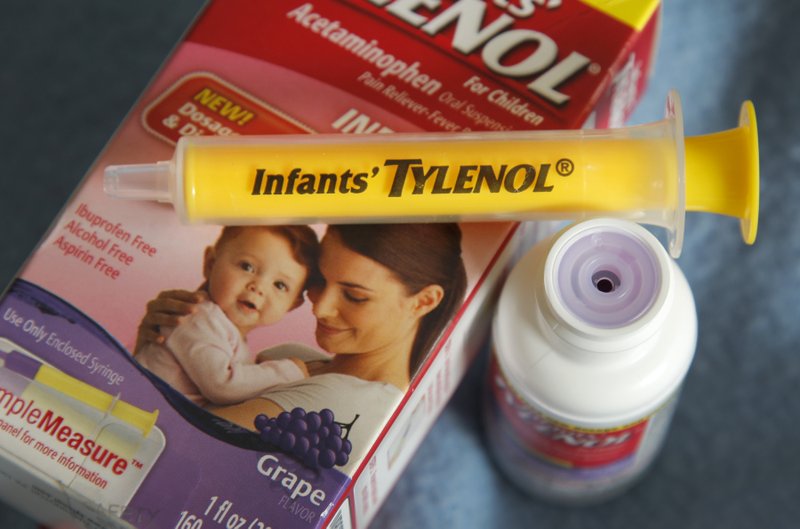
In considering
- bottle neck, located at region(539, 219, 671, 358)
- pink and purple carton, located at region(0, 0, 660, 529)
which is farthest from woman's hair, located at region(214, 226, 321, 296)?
bottle neck, located at region(539, 219, 671, 358)

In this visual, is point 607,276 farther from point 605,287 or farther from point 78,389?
point 78,389

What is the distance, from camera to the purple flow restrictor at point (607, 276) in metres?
0.43

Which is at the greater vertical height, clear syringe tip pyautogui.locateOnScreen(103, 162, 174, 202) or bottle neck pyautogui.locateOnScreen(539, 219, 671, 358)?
bottle neck pyautogui.locateOnScreen(539, 219, 671, 358)

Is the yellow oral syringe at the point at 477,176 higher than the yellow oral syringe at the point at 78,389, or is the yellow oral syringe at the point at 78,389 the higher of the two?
the yellow oral syringe at the point at 477,176

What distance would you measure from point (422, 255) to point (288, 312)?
7cm

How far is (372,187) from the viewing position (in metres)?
0.45

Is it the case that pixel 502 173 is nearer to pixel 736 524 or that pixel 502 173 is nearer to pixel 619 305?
pixel 619 305

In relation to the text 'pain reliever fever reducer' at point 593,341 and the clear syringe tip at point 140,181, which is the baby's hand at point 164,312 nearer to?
the clear syringe tip at point 140,181

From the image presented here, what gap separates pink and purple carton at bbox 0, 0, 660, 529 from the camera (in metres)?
0.44

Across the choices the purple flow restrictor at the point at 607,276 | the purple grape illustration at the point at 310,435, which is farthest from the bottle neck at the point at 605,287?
the purple grape illustration at the point at 310,435

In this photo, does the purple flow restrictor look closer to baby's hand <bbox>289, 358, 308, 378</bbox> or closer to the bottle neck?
the bottle neck

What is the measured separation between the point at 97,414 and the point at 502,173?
0.21m

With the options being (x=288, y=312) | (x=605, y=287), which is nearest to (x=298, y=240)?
(x=288, y=312)

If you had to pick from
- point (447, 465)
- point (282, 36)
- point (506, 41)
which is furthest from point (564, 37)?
point (447, 465)
